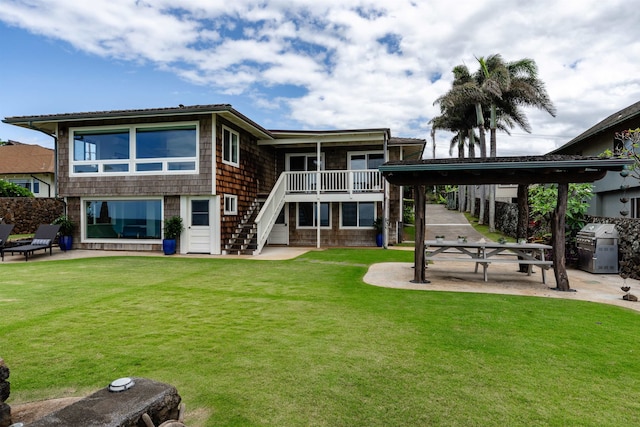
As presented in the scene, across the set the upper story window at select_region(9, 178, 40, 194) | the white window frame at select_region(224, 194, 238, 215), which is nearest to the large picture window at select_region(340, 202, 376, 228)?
the white window frame at select_region(224, 194, 238, 215)

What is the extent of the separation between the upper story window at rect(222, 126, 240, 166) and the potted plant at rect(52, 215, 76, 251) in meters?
6.39

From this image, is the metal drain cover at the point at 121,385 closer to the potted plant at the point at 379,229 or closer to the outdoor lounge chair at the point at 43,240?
the outdoor lounge chair at the point at 43,240

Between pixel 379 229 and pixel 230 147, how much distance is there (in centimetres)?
705

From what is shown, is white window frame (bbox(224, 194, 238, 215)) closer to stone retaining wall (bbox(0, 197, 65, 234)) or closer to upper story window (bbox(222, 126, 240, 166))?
upper story window (bbox(222, 126, 240, 166))

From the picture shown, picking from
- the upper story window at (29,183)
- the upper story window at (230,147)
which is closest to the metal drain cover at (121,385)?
the upper story window at (230,147)

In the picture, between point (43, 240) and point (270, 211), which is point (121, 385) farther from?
point (43, 240)

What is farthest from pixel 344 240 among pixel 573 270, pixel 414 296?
pixel 414 296

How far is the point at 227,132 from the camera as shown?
1348 centimetres

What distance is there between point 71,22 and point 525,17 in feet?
49.6

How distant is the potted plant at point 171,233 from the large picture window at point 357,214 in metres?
6.86

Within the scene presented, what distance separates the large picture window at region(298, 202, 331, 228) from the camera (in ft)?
52.9

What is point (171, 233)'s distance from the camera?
497 inches

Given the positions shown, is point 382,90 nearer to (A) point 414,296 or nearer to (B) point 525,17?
(B) point 525,17

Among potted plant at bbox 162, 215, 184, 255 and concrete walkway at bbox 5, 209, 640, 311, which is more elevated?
potted plant at bbox 162, 215, 184, 255
